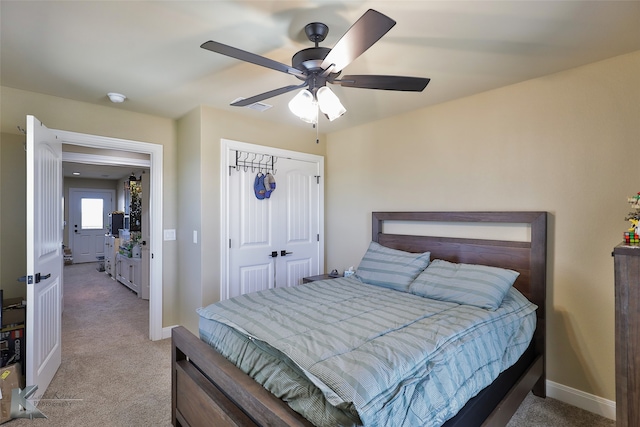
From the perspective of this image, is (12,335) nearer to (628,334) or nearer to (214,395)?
(214,395)

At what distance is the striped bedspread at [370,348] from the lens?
1.20m

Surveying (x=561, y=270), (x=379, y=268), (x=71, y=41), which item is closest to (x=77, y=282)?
(x=71, y=41)

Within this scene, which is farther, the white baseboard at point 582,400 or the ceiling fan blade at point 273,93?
the white baseboard at point 582,400

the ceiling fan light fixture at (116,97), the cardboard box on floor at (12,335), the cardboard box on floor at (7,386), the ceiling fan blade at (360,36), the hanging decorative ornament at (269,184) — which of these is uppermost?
the ceiling fan light fixture at (116,97)

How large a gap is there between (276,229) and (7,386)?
2.48 metres

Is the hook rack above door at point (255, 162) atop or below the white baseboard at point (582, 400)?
above

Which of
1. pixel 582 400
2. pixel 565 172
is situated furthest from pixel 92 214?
pixel 582 400

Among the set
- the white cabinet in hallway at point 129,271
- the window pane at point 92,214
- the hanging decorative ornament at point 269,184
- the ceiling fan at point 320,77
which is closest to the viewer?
the ceiling fan at point 320,77

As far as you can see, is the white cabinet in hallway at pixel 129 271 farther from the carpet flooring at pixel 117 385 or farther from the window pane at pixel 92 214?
the window pane at pixel 92 214

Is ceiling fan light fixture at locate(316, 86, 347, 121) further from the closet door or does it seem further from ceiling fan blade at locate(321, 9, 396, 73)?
the closet door

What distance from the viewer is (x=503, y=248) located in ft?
8.70

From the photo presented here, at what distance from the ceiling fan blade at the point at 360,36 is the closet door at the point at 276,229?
7.07 ft

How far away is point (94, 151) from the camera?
4203 millimetres

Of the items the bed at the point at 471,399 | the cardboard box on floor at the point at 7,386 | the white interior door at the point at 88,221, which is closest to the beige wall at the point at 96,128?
the cardboard box on floor at the point at 7,386
